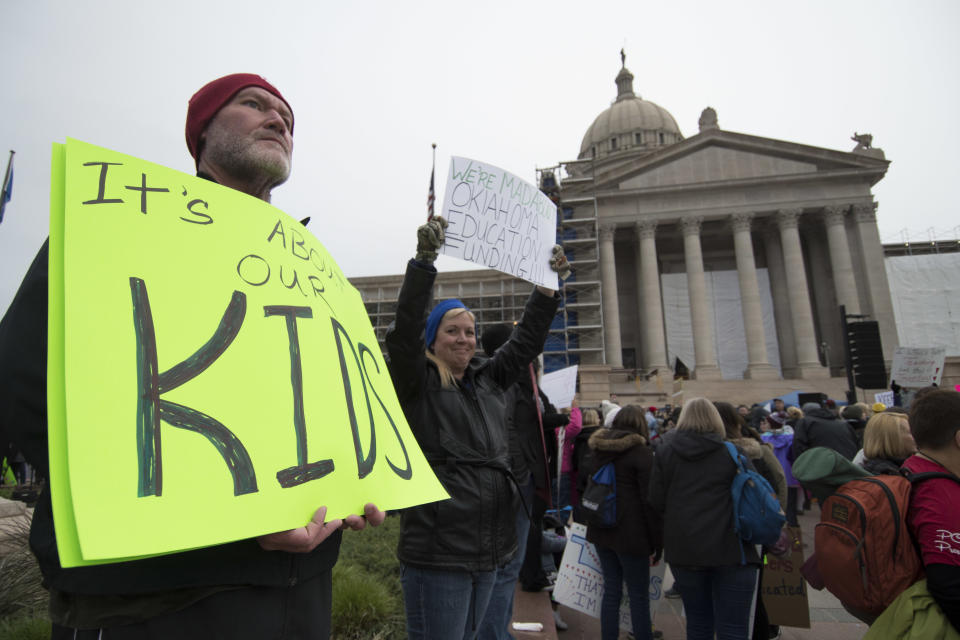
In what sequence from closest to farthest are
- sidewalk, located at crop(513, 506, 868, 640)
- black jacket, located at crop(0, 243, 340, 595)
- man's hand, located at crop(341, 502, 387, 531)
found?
black jacket, located at crop(0, 243, 340, 595) → man's hand, located at crop(341, 502, 387, 531) → sidewalk, located at crop(513, 506, 868, 640)

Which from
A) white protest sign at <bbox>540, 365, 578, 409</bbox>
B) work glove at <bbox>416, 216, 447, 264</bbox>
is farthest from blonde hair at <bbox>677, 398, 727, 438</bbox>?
white protest sign at <bbox>540, 365, 578, 409</bbox>

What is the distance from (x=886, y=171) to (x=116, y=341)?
42.0 metres

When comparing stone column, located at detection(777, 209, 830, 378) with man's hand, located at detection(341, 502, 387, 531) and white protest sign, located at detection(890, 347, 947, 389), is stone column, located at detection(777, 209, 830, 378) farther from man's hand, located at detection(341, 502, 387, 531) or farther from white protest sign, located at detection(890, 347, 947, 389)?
man's hand, located at detection(341, 502, 387, 531)

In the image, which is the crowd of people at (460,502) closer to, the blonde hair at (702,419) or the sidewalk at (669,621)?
the blonde hair at (702,419)

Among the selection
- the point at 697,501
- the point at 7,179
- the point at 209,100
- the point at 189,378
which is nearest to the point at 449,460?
the point at 189,378

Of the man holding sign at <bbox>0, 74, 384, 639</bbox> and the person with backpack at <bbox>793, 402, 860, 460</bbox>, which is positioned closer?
the man holding sign at <bbox>0, 74, 384, 639</bbox>

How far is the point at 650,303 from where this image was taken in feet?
112

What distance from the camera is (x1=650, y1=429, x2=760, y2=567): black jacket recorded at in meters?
3.47

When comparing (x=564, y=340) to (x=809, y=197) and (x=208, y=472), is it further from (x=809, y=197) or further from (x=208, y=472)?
(x=208, y=472)

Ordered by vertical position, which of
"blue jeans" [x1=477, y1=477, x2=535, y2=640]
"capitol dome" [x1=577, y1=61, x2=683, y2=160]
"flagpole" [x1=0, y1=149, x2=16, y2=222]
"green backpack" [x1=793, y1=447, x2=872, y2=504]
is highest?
"capitol dome" [x1=577, y1=61, x2=683, y2=160]

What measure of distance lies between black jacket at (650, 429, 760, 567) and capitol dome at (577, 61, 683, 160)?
2043 inches

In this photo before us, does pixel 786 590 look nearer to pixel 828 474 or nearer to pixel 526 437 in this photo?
pixel 828 474

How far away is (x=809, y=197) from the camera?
3397 centimetres

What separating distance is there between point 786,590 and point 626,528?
1250mm
